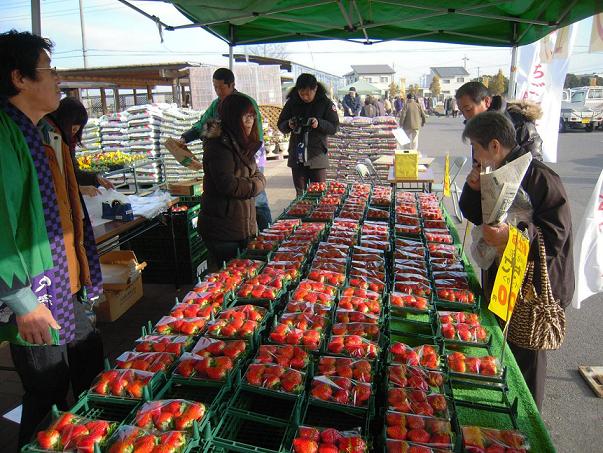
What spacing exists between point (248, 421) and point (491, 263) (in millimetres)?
1441

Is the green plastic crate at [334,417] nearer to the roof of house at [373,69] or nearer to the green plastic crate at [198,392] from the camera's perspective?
the green plastic crate at [198,392]

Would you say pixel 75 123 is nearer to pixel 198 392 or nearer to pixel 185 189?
pixel 185 189

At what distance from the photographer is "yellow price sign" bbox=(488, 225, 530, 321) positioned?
175 centimetres

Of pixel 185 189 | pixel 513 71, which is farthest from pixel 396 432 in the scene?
pixel 513 71

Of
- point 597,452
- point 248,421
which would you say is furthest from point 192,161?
point 597,452

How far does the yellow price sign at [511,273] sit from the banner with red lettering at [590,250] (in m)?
1.74

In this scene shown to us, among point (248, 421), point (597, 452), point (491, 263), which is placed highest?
point (491, 263)

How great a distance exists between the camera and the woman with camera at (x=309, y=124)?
17.4 ft

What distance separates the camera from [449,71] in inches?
3789

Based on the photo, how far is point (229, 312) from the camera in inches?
87.9

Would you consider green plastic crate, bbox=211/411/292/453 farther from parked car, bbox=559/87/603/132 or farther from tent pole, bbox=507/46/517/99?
parked car, bbox=559/87/603/132

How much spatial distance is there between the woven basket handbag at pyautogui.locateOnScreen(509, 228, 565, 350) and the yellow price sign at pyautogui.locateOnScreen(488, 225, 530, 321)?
378 mm

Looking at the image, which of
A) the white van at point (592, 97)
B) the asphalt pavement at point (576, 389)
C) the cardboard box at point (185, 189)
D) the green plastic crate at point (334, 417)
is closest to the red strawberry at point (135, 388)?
the green plastic crate at point (334, 417)

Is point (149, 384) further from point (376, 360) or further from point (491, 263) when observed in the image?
point (491, 263)
